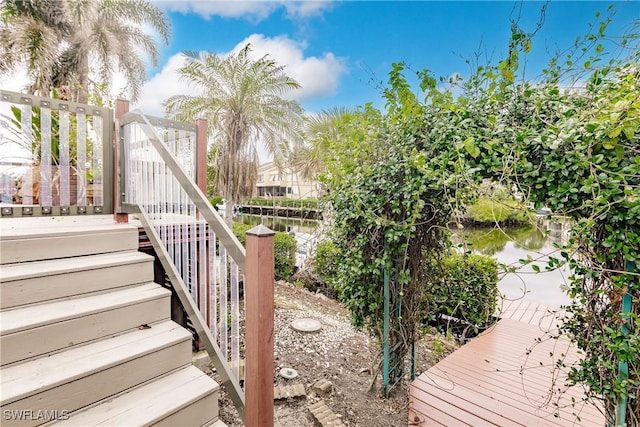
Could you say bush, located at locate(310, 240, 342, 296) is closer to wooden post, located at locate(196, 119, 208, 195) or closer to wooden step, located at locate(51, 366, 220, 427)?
wooden post, located at locate(196, 119, 208, 195)

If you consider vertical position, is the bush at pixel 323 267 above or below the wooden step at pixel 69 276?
below

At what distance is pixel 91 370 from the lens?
160cm

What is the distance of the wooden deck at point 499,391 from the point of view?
98.7 inches

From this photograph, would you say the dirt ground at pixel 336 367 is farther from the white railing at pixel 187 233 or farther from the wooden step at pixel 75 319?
the wooden step at pixel 75 319

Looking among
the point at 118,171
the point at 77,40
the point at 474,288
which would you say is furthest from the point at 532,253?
the point at 77,40

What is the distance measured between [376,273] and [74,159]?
140 inches

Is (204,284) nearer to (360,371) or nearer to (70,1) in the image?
(360,371)

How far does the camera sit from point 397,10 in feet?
21.9

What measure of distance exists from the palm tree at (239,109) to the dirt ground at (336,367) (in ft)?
18.0

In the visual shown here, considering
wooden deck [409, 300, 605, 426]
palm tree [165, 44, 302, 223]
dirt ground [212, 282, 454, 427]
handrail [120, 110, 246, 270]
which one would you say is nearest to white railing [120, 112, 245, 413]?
handrail [120, 110, 246, 270]

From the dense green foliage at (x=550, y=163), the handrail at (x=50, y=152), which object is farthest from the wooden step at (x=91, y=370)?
the dense green foliage at (x=550, y=163)

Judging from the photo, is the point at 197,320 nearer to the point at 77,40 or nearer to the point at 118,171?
the point at 118,171

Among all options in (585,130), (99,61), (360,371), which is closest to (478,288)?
(360,371)

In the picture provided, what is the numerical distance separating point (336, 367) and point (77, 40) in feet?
47.6
